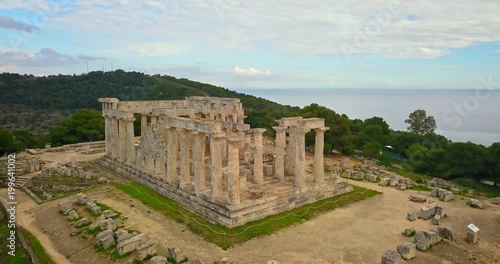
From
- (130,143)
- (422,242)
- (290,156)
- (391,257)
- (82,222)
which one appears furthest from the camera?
(130,143)

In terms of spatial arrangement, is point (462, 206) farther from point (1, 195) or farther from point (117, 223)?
point (1, 195)

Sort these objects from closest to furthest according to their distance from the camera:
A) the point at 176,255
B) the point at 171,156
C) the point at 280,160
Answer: the point at 176,255 < the point at 171,156 < the point at 280,160

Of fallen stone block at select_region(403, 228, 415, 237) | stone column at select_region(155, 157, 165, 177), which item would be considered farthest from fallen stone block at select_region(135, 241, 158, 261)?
fallen stone block at select_region(403, 228, 415, 237)

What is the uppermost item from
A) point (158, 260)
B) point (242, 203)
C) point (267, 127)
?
point (267, 127)

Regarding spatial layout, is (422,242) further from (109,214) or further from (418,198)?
(109,214)

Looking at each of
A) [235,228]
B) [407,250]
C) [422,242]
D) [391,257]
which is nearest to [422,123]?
[422,242]

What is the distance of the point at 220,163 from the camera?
20359 millimetres

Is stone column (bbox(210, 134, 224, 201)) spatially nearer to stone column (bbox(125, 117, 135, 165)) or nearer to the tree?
stone column (bbox(125, 117, 135, 165))

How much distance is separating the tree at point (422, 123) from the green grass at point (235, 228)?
3779 cm

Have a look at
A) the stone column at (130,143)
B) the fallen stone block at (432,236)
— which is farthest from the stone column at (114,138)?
the fallen stone block at (432,236)

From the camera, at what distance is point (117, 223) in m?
20.3

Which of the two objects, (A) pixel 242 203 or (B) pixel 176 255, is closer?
(B) pixel 176 255

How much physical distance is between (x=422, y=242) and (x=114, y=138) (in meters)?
24.7

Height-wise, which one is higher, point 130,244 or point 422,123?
point 422,123
